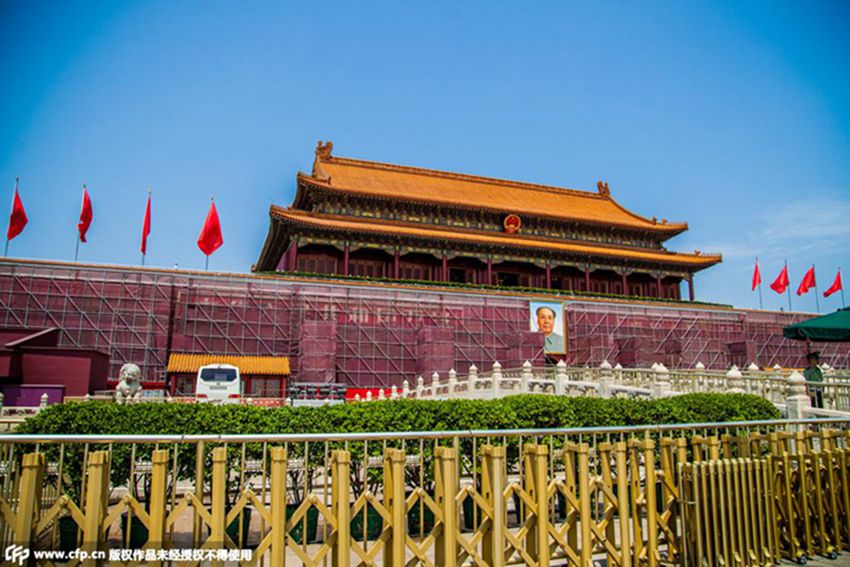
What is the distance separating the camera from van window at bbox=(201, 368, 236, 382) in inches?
982

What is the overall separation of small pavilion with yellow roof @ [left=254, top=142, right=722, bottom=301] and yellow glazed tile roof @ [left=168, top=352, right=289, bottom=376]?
8.33 meters

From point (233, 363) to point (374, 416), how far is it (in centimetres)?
2138

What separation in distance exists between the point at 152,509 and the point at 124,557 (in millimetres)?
383

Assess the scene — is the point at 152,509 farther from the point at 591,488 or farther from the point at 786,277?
the point at 786,277

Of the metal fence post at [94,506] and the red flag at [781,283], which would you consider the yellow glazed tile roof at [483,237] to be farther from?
the metal fence post at [94,506]

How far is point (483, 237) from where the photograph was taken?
40281 millimetres

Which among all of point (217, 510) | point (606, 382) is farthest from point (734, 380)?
point (217, 510)

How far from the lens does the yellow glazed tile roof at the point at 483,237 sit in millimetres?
36319

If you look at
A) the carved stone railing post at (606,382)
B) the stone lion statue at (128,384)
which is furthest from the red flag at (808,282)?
the stone lion statue at (128,384)

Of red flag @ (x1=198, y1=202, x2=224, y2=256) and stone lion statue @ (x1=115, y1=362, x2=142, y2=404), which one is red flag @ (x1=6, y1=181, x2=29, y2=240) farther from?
stone lion statue @ (x1=115, y1=362, x2=142, y2=404)

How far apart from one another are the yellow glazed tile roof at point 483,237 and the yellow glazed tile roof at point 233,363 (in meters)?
9.56

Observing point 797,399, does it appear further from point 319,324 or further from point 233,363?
point 233,363

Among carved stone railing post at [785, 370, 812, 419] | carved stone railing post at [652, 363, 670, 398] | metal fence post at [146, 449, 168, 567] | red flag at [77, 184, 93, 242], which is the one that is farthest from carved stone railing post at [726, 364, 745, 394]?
red flag at [77, 184, 93, 242]

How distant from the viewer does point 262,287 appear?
32.3 m
